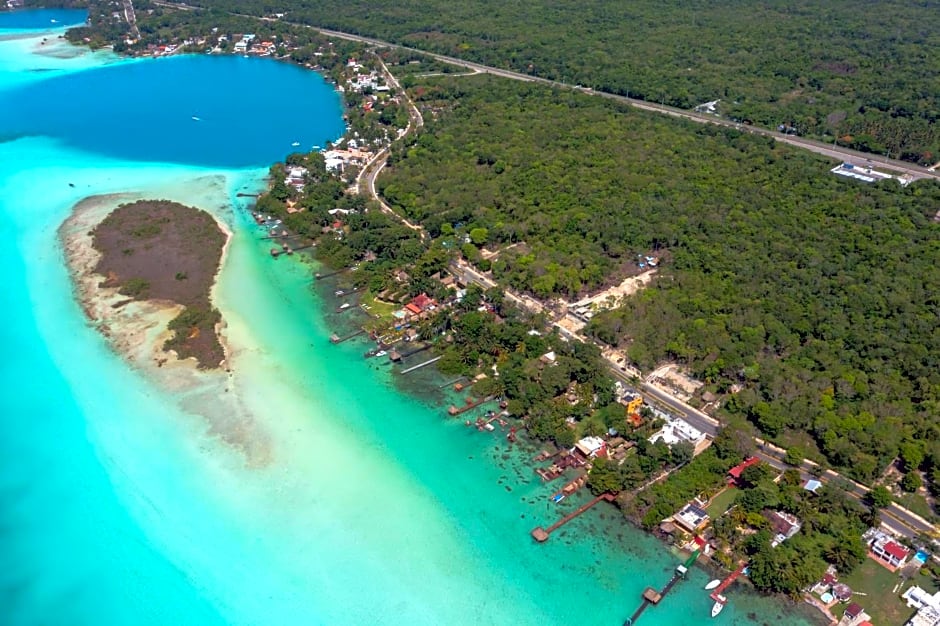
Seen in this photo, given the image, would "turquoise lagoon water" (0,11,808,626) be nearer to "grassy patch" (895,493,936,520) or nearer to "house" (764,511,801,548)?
"house" (764,511,801,548)

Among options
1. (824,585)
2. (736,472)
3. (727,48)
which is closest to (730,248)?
(736,472)

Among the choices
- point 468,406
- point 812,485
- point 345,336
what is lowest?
A: point 345,336

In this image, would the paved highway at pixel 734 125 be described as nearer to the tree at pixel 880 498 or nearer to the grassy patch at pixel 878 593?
the tree at pixel 880 498

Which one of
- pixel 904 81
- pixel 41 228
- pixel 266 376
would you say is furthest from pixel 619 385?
pixel 904 81

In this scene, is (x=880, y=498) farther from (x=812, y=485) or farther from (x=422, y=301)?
(x=422, y=301)

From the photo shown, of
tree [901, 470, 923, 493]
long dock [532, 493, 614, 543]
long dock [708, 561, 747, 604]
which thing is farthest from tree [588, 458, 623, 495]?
tree [901, 470, 923, 493]

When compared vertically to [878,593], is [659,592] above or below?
below

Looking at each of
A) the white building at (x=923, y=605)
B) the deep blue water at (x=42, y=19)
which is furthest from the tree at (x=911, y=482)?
the deep blue water at (x=42, y=19)

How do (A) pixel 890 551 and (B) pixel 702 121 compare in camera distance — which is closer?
(A) pixel 890 551
